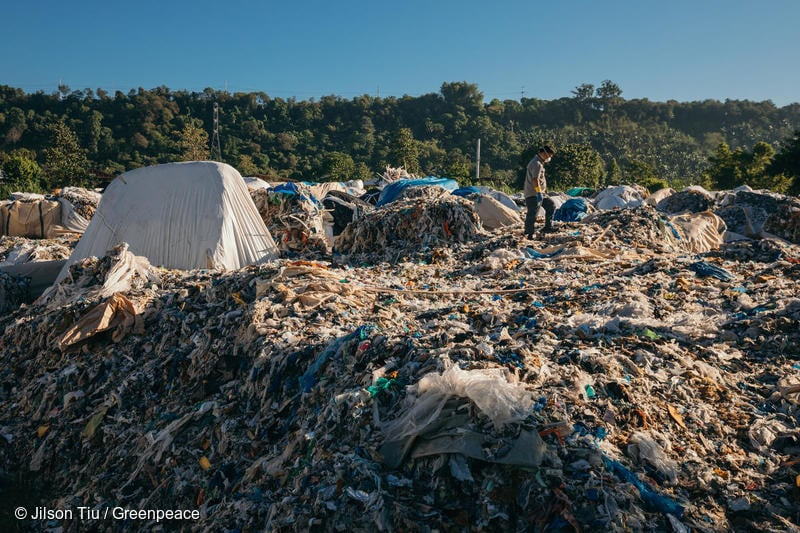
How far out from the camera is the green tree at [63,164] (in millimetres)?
A: 27656

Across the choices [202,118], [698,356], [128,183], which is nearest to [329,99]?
[202,118]

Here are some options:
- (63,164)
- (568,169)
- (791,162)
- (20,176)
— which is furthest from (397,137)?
(791,162)

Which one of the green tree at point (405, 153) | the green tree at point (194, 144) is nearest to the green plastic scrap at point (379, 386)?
the green tree at point (194, 144)

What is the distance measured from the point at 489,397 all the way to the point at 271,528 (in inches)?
48.0

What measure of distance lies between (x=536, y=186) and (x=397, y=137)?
122ft

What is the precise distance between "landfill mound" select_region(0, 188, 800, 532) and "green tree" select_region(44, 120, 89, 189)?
81.9 ft

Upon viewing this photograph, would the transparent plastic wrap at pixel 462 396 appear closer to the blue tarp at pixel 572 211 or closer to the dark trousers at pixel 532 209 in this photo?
the dark trousers at pixel 532 209

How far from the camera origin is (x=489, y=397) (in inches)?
107

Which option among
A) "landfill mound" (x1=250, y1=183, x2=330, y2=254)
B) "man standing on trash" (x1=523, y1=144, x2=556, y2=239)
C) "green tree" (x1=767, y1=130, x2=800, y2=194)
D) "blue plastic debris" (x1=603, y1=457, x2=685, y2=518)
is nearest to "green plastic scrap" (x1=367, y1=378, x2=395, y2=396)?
"blue plastic debris" (x1=603, y1=457, x2=685, y2=518)

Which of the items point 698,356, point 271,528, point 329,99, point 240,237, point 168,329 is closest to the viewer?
point 271,528

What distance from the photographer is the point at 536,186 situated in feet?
27.6

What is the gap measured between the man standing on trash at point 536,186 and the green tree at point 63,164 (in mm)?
27035

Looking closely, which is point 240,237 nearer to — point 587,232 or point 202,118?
point 587,232

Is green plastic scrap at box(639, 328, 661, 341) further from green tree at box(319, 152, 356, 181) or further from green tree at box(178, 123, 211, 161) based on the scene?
green tree at box(178, 123, 211, 161)
